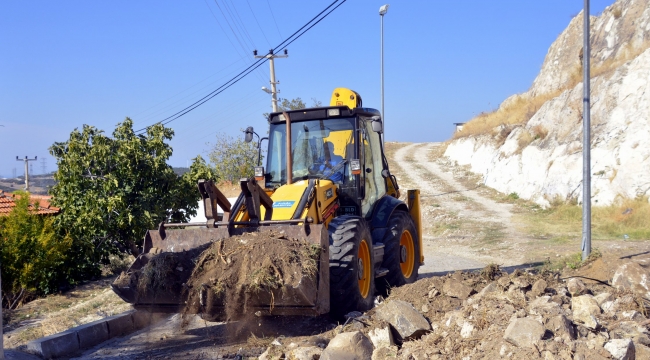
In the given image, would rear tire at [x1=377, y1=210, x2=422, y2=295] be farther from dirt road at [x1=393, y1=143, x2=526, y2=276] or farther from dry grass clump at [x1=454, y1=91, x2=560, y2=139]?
dry grass clump at [x1=454, y1=91, x2=560, y2=139]

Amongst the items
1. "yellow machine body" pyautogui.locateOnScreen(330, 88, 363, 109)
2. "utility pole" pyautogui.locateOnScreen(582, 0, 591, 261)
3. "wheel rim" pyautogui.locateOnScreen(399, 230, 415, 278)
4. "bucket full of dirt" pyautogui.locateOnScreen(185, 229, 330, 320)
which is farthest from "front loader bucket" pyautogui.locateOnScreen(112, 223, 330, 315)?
"utility pole" pyautogui.locateOnScreen(582, 0, 591, 261)

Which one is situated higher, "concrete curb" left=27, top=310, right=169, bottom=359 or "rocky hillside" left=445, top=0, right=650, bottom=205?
"rocky hillside" left=445, top=0, right=650, bottom=205

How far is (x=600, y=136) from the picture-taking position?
1975 centimetres

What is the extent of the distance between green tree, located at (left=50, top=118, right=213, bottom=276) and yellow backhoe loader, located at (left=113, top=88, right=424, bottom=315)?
404 cm

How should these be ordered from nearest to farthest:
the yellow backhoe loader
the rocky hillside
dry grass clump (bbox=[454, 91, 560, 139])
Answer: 1. the yellow backhoe loader
2. the rocky hillside
3. dry grass clump (bbox=[454, 91, 560, 139])

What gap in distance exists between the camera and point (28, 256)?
12.0 meters

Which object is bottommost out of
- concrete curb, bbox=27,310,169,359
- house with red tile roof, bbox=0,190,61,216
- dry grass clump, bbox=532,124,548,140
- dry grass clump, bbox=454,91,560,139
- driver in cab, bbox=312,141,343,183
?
concrete curb, bbox=27,310,169,359

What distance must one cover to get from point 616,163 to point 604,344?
571 inches

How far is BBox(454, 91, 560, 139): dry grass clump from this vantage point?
2901 centimetres

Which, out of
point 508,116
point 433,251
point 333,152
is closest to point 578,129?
point 433,251

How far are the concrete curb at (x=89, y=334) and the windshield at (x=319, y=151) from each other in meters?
2.75

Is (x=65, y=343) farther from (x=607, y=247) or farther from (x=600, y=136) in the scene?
(x=600, y=136)

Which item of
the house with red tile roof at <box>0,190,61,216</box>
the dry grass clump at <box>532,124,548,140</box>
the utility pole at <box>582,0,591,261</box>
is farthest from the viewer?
the dry grass clump at <box>532,124,548,140</box>

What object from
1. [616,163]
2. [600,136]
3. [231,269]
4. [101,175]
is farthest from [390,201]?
[600,136]
